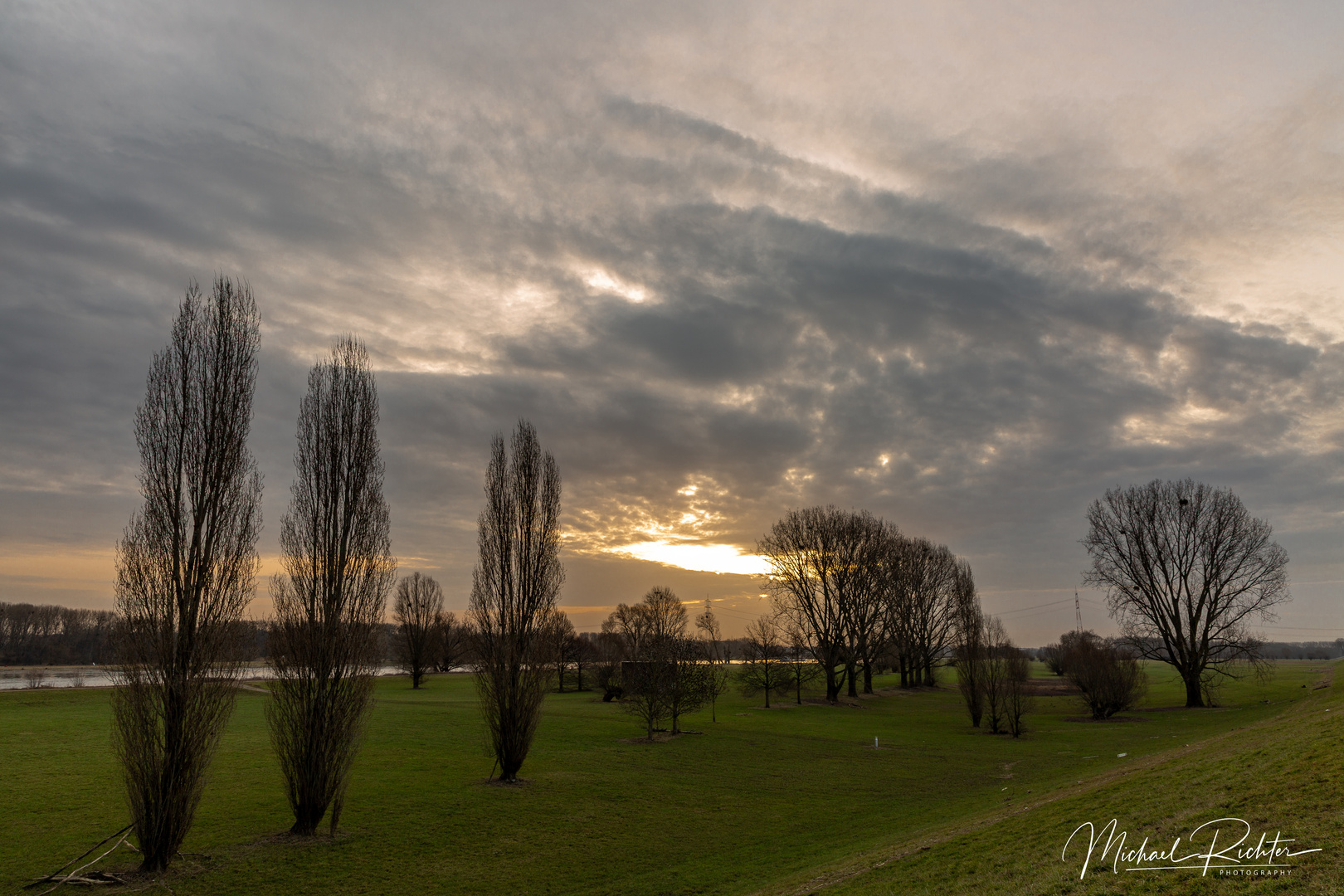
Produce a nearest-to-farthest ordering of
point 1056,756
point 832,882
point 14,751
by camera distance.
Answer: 1. point 832,882
2. point 14,751
3. point 1056,756

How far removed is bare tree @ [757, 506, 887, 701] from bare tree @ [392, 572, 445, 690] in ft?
133

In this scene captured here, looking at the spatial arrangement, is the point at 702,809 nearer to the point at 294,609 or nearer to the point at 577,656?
the point at 294,609

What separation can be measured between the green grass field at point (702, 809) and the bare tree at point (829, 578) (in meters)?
21.6

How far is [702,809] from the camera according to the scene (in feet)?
78.9

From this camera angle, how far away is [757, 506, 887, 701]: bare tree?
6156cm

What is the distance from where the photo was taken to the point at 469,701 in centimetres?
5331

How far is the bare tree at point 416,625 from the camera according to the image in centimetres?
7414

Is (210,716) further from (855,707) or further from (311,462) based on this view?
(855,707)

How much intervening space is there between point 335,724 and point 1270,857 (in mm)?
21408

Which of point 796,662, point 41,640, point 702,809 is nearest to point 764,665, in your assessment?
point 796,662

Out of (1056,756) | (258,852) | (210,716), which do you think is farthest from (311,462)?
(1056,756)

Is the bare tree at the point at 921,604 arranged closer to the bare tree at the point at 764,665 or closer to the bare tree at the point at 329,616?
the bare tree at the point at 764,665

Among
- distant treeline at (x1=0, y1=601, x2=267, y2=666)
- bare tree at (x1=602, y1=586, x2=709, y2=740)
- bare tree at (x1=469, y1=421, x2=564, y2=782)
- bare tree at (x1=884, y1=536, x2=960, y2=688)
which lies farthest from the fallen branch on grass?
distant treeline at (x1=0, y1=601, x2=267, y2=666)

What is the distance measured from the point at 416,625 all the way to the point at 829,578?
46720mm
